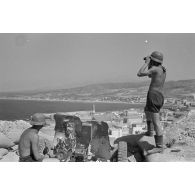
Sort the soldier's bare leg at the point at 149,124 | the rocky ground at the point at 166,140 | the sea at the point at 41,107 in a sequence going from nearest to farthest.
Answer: the rocky ground at the point at 166,140 < the soldier's bare leg at the point at 149,124 < the sea at the point at 41,107

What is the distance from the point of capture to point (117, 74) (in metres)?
8.00

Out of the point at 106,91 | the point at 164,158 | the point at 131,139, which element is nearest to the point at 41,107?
the point at 106,91

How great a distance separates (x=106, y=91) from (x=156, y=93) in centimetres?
153

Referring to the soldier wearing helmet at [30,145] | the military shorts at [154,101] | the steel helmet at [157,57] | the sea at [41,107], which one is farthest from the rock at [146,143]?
the soldier wearing helmet at [30,145]

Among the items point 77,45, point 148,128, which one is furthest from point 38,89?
point 148,128

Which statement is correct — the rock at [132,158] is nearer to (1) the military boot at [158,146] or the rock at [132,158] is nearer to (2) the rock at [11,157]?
(1) the military boot at [158,146]

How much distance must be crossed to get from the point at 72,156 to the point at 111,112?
4.41 feet

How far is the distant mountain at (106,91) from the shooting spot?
25.8 feet

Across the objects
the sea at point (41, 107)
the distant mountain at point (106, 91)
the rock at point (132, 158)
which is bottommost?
the rock at point (132, 158)

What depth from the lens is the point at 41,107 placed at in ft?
26.2

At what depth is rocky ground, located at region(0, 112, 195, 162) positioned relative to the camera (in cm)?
682

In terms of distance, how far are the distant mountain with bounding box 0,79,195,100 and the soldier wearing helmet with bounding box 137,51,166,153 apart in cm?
90

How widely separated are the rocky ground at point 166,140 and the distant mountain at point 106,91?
2.02ft

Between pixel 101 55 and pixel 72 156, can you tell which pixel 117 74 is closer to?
pixel 101 55
